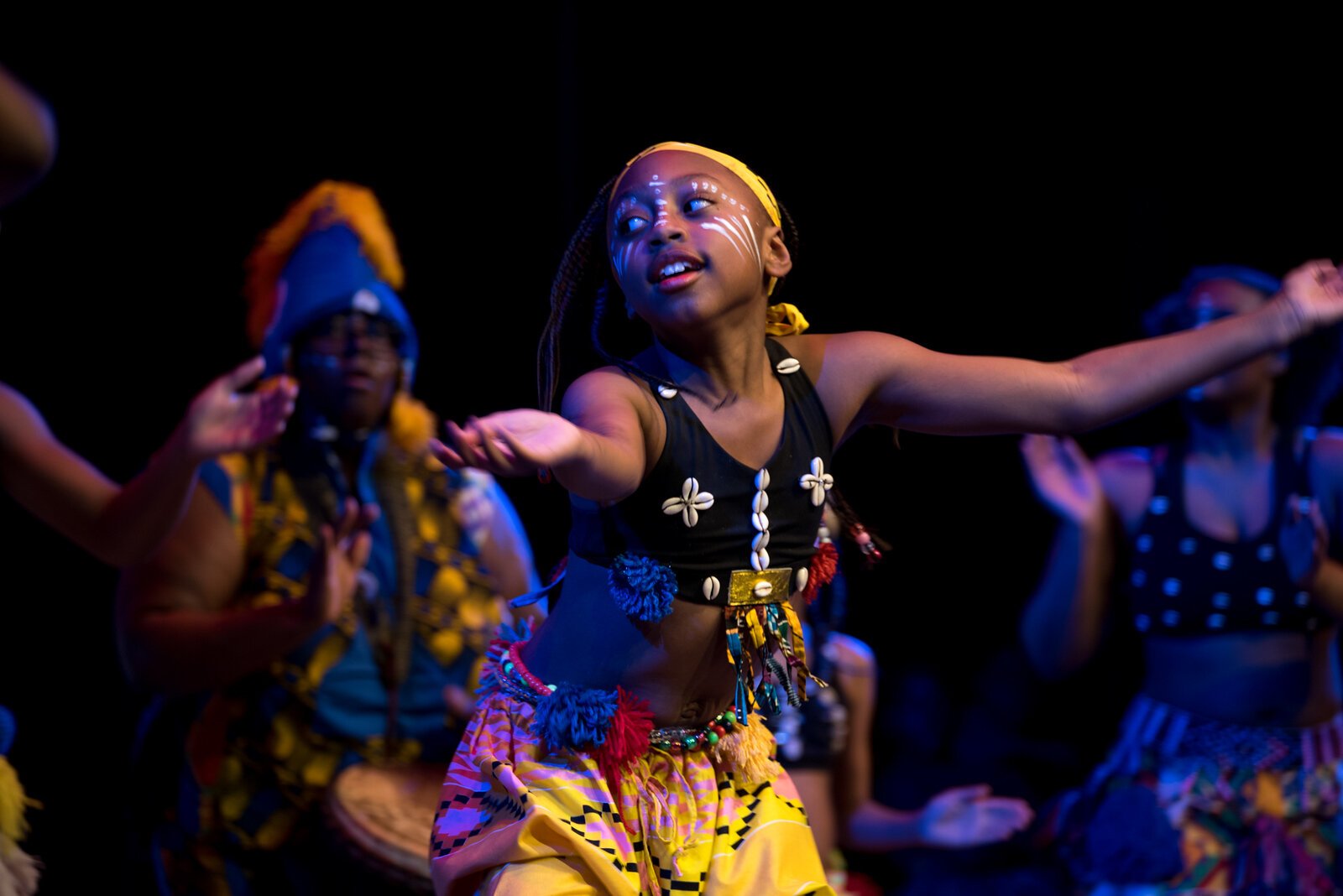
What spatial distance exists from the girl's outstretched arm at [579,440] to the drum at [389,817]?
108cm

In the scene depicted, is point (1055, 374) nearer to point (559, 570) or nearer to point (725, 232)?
point (725, 232)

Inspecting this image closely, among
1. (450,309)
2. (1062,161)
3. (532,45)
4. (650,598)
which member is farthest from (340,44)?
(650,598)

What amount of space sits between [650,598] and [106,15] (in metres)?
2.77

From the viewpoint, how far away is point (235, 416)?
9.27 feet

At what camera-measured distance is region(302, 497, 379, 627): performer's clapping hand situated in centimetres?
322

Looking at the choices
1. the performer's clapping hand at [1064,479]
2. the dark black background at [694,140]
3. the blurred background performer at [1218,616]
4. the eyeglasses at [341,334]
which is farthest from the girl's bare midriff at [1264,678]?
the eyeglasses at [341,334]

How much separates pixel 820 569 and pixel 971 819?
148cm

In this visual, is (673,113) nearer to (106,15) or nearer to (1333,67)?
(106,15)

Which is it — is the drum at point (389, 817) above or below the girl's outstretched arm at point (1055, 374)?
below

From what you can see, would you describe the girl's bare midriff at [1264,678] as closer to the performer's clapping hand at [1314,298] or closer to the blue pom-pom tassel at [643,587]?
the performer's clapping hand at [1314,298]

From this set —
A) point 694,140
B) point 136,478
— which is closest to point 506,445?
point 136,478

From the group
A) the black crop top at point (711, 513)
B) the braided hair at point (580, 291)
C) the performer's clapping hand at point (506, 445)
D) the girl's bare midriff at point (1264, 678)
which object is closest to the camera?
the performer's clapping hand at point (506, 445)

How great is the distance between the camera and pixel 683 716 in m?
2.01

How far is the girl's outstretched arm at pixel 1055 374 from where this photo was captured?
2.03 meters
